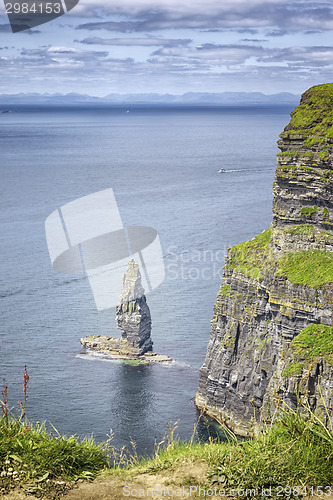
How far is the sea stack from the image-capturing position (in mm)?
74312

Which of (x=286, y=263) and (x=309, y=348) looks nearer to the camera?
(x=309, y=348)

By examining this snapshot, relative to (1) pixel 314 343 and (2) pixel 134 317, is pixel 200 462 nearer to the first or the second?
(1) pixel 314 343

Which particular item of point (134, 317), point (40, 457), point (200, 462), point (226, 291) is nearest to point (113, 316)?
point (134, 317)

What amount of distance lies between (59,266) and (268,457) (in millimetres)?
90125

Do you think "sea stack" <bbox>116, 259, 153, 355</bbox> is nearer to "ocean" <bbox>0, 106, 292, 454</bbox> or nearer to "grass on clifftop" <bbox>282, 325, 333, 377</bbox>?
"ocean" <bbox>0, 106, 292, 454</bbox>

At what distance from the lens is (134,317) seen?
245 feet

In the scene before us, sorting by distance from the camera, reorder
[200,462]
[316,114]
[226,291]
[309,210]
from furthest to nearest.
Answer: [226,291]
[316,114]
[309,210]
[200,462]

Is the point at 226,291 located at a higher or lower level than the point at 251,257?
lower

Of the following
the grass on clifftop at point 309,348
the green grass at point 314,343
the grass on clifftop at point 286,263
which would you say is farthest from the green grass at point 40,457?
the grass on clifftop at point 286,263

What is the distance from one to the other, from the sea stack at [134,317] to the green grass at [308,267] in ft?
91.8

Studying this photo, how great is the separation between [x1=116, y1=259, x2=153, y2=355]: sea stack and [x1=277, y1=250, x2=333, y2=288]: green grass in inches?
1101

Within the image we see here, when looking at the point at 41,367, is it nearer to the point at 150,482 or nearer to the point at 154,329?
the point at 154,329

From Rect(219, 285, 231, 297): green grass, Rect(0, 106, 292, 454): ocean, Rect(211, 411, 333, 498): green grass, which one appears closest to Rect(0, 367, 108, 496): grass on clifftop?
Rect(211, 411, 333, 498): green grass

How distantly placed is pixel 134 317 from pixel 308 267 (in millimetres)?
30370
